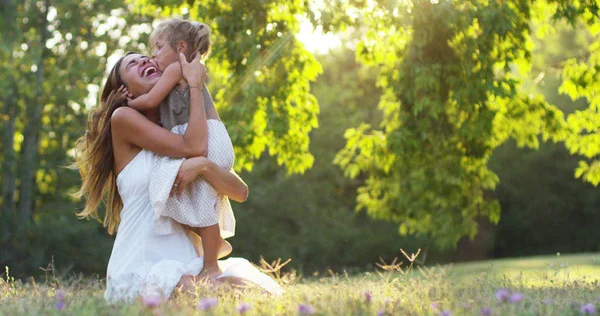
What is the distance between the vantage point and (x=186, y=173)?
12.9 ft

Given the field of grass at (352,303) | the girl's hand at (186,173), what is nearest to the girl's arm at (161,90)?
the girl's hand at (186,173)

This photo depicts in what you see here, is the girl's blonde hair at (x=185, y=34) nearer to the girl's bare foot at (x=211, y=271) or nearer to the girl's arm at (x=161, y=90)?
the girl's arm at (x=161, y=90)

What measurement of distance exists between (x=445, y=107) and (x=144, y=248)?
21.3ft

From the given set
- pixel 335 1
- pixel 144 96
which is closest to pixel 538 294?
pixel 144 96

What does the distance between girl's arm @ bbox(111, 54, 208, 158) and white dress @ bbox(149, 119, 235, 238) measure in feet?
0.24

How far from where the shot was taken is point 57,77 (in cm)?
1831

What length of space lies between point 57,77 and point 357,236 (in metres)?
11.3

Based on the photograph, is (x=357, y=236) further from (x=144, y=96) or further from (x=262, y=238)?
(x=144, y=96)

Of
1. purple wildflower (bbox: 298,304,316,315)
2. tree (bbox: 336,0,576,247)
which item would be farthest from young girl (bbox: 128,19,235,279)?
tree (bbox: 336,0,576,247)

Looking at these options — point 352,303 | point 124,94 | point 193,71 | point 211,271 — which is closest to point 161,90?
point 193,71

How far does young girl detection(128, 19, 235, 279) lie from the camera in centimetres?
397

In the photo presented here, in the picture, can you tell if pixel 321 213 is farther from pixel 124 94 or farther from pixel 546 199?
pixel 124 94

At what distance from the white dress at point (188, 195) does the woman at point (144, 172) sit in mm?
54

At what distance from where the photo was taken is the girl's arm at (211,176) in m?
3.92
